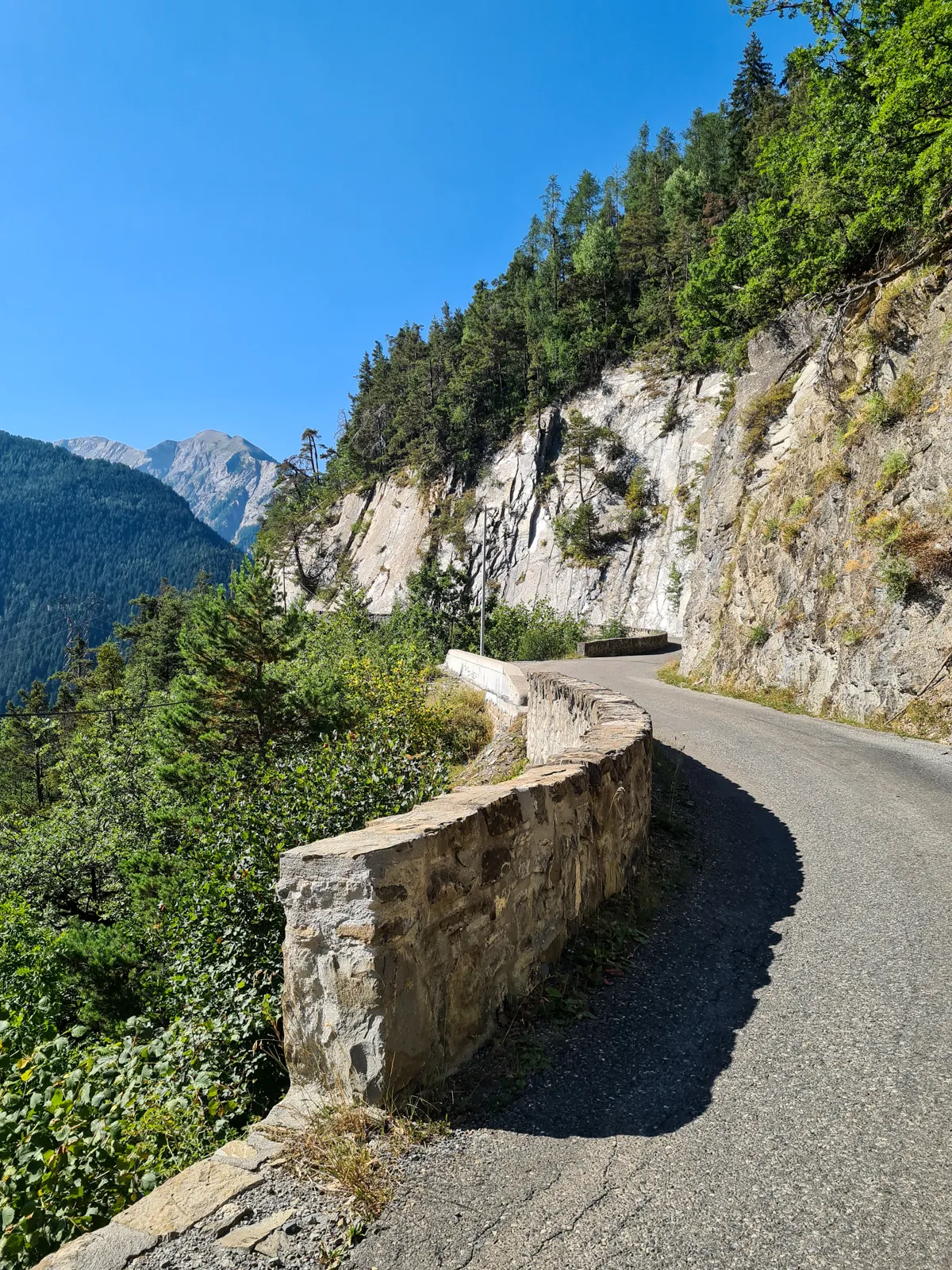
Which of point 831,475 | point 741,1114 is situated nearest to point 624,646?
point 831,475

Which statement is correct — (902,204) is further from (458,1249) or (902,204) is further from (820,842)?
(458,1249)

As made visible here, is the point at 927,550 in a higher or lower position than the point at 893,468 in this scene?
lower

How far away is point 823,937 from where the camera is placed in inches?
177

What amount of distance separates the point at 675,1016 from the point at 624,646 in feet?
98.9

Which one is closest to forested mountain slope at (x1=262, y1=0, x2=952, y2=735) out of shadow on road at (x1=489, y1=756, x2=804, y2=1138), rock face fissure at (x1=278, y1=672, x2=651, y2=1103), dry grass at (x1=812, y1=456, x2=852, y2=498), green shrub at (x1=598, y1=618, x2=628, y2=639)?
dry grass at (x1=812, y1=456, x2=852, y2=498)

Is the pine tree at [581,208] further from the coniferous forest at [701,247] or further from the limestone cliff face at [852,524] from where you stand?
the limestone cliff face at [852,524]

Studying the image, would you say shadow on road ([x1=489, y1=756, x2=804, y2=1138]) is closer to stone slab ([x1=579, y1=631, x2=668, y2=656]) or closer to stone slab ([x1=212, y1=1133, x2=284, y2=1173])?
stone slab ([x1=212, y1=1133, x2=284, y2=1173])

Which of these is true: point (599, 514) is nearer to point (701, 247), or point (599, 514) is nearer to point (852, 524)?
point (701, 247)

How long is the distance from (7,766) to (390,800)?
47.0m

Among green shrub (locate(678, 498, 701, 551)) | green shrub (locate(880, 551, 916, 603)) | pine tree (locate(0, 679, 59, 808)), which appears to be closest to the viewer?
green shrub (locate(880, 551, 916, 603))

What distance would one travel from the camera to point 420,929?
3.06 m

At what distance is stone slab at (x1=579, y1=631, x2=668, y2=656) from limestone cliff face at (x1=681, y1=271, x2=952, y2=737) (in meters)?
11.1

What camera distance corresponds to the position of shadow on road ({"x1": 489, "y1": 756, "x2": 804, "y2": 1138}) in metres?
2.91

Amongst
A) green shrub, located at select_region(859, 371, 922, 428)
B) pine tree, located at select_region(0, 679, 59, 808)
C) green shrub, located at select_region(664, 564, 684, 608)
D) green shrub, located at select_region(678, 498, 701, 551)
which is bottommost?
pine tree, located at select_region(0, 679, 59, 808)
